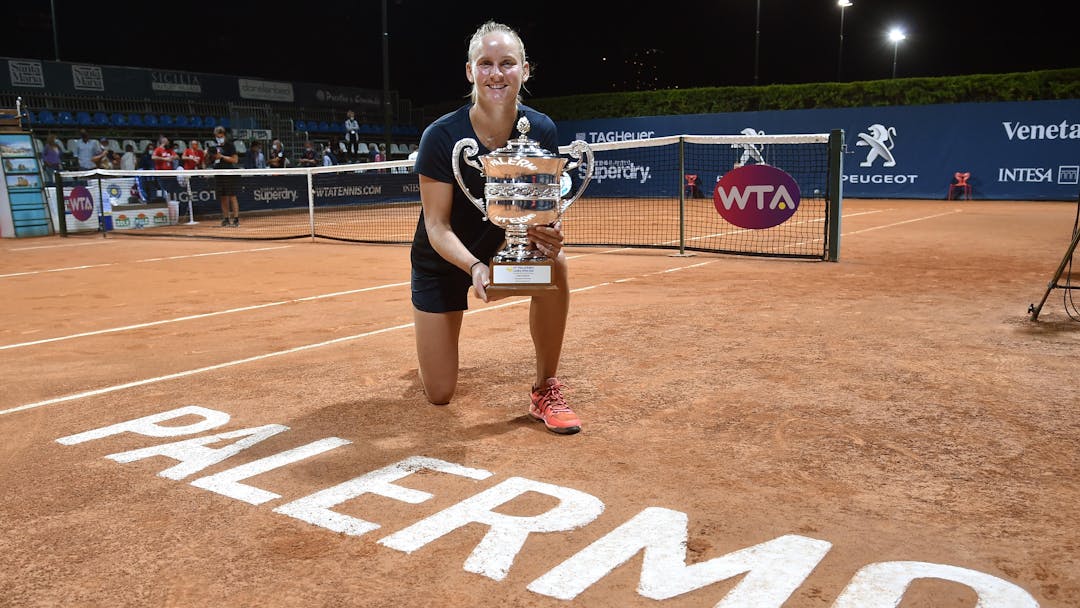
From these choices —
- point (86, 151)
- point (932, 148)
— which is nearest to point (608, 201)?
point (932, 148)

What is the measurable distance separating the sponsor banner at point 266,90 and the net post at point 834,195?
882 inches

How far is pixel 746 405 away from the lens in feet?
13.2

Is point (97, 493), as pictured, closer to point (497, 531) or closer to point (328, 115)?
point (497, 531)

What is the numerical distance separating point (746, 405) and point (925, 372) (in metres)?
1.27

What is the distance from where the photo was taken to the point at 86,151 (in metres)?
19.7

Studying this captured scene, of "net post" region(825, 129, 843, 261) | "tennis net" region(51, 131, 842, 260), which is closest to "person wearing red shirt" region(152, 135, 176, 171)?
"tennis net" region(51, 131, 842, 260)

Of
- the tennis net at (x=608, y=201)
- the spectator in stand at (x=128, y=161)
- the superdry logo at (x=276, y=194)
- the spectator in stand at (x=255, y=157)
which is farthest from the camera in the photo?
the spectator in stand at (x=255, y=157)

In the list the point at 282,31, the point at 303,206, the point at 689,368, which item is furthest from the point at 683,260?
the point at 282,31

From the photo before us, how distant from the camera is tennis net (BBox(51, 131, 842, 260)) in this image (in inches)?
412

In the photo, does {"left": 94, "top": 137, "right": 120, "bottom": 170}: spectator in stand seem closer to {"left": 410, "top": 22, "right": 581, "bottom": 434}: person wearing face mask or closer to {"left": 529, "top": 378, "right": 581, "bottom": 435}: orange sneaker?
{"left": 410, "top": 22, "right": 581, "bottom": 434}: person wearing face mask

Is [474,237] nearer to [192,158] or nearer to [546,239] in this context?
[546,239]

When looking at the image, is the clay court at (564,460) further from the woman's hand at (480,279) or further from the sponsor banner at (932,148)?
the sponsor banner at (932,148)

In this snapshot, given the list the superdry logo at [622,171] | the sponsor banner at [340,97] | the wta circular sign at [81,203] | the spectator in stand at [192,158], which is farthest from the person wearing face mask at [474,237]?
the sponsor banner at [340,97]

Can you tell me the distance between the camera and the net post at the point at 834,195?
970 cm
